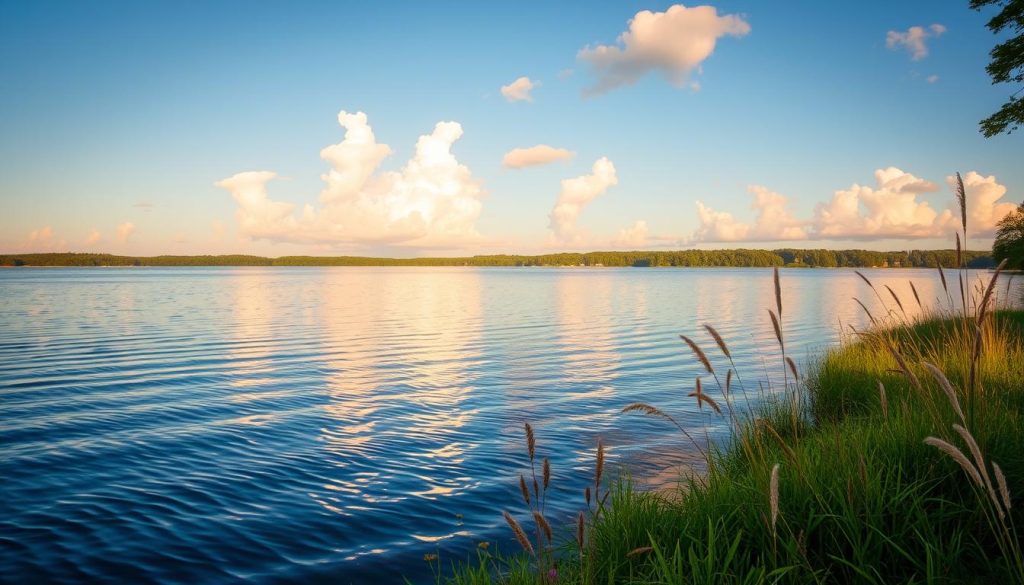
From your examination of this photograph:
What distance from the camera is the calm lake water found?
336 inches

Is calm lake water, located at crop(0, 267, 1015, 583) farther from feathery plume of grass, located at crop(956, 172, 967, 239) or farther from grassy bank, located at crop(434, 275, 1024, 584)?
feathery plume of grass, located at crop(956, 172, 967, 239)

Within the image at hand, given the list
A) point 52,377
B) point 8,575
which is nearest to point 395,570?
point 8,575

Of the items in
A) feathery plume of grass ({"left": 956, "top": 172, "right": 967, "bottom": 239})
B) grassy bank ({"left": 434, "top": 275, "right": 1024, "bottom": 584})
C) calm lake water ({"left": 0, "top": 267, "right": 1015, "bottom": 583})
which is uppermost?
feathery plume of grass ({"left": 956, "top": 172, "right": 967, "bottom": 239})

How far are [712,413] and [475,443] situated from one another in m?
7.28

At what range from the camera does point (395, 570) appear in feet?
26.0

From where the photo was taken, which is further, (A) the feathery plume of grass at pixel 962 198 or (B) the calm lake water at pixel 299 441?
(B) the calm lake water at pixel 299 441

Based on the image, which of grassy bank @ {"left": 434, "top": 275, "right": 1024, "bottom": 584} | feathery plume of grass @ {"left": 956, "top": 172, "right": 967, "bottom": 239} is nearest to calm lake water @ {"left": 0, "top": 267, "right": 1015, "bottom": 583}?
grassy bank @ {"left": 434, "top": 275, "right": 1024, "bottom": 584}

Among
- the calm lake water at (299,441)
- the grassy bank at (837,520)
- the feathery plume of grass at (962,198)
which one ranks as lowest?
the calm lake water at (299,441)

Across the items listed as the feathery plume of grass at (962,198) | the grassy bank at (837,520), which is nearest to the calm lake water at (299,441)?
the grassy bank at (837,520)

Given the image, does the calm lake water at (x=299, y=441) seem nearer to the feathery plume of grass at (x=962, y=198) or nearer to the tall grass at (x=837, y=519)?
the tall grass at (x=837, y=519)

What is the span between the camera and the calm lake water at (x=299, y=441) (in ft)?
28.0

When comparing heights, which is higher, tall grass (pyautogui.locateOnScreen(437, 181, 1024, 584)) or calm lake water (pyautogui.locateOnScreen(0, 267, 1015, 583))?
tall grass (pyautogui.locateOnScreen(437, 181, 1024, 584))

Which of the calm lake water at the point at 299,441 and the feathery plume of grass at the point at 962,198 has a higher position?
the feathery plume of grass at the point at 962,198

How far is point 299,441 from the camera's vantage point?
14.1 metres
